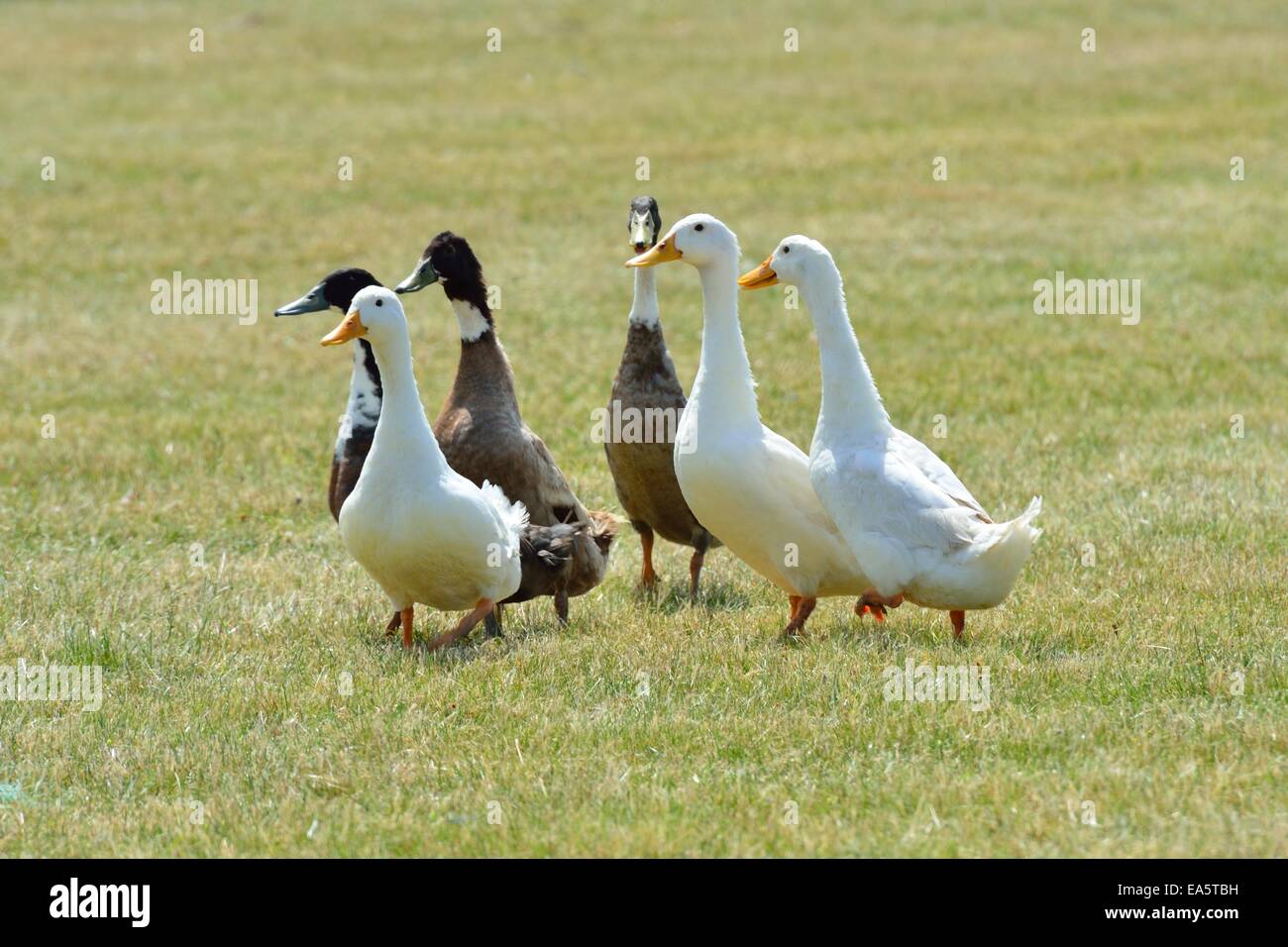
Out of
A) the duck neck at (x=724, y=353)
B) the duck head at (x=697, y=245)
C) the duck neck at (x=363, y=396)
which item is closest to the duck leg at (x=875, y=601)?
the duck neck at (x=724, y=353)

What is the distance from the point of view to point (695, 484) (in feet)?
24.1

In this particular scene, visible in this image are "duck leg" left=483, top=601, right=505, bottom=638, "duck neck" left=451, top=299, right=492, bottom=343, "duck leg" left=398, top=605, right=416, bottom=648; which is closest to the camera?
"duck leg" left=398, top=605, right=416, bottom=648

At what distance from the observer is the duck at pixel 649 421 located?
328 inches

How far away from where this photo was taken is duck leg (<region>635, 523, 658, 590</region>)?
8.70 meters

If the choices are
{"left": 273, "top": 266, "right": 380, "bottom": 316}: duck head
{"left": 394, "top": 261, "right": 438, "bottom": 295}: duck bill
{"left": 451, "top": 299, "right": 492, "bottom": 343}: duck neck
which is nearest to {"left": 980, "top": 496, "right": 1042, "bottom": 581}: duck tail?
{"left": 451, "top": 299, "right": 492, "bottom": 343}: duck neck

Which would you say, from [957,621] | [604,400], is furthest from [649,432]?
[604,400]

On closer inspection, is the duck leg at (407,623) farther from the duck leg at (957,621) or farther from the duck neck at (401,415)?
the duck leg at (957,621)

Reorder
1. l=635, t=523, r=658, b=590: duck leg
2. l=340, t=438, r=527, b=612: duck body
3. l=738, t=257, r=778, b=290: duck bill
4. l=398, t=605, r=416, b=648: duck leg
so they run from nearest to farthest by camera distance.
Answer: l=340, t=438, r=527, b=612: duck body < l=398, t=605, r=416, b=648: duck leg < l=738, t=257, r=778, b=290: duck bill < l=635, t=523, r=658, b=590: duck leg

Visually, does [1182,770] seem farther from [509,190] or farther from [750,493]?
[509,190]

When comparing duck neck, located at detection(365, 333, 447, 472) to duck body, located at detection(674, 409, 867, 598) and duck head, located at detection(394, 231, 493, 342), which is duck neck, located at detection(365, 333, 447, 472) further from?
duck body, located at detection(674, 409, 867, 598)

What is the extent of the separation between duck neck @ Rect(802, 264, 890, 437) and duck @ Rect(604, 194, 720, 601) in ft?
4.39

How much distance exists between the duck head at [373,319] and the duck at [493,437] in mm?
807

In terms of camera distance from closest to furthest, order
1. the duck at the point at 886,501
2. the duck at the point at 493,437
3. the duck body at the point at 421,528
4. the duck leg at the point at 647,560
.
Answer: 1. the duck at the point at 886,501
2. the duck body at the point at 421,528
3. the duck at the point at 493,437
4. the duck leg at the point at 647,560

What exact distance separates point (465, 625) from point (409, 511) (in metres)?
0.61
